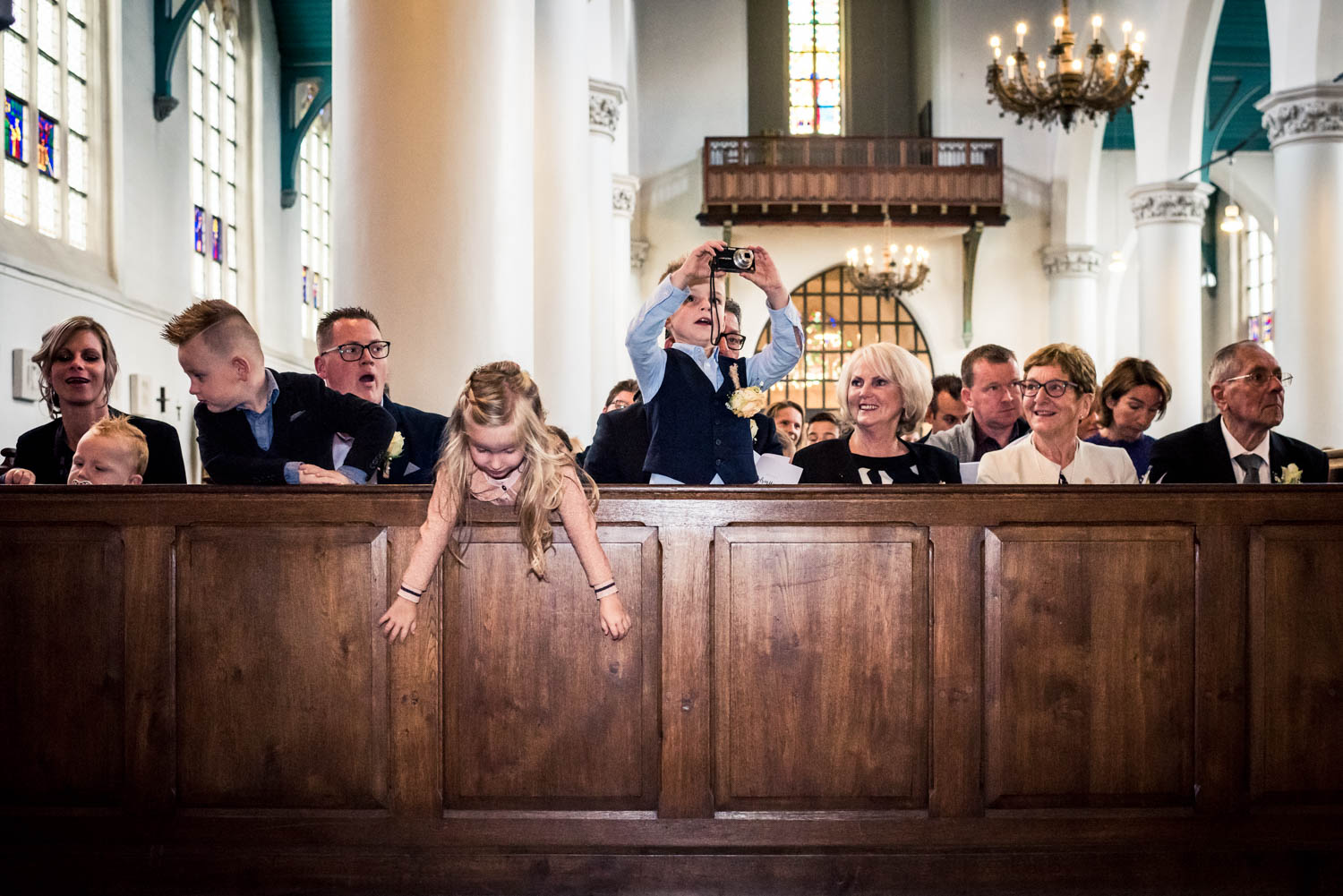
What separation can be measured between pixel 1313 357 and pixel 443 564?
31.1 feet

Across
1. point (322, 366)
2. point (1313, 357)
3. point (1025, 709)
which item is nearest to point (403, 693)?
point (322, 366)

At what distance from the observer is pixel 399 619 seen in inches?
121

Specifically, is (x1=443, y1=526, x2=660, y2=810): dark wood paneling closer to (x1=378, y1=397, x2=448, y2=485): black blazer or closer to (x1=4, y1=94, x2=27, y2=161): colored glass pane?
(x1=378, y1=397, x2=448, y2=485): black blazer

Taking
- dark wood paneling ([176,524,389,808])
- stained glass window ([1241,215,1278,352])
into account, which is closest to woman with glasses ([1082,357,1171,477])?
dark wood paneling ([176,524,389,808])

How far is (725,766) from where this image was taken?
10.8 feet

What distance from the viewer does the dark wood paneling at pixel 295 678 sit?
3279mm

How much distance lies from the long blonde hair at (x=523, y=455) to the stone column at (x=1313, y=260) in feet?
29.6

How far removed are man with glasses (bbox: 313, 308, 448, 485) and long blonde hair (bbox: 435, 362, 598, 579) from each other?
60 cm

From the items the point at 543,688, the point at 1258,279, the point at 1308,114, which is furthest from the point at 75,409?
the point at 1258,279

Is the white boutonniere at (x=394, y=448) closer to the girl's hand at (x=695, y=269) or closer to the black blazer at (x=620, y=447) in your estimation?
the black blazer at (x=620, y=447)

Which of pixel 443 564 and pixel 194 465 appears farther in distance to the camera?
pixel 194 465

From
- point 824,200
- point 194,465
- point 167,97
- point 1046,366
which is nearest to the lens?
point 1046,366

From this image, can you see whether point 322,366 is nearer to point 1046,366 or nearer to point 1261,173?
→ point 1046,366

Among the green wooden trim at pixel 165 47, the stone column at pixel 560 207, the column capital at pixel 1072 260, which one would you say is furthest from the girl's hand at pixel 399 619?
the column capital at pixel 1072 260
